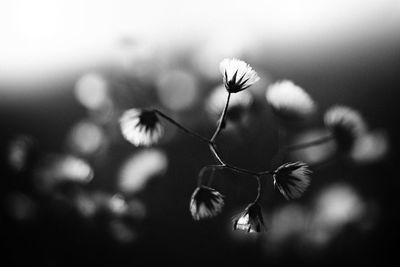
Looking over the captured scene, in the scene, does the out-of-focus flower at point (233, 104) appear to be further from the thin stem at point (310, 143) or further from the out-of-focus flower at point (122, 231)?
the out-of-focus flower at point (122, 231)

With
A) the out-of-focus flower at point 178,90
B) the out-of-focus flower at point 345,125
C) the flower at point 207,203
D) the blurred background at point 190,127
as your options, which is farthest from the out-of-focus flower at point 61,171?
the out-of-focus flower at point 345,125

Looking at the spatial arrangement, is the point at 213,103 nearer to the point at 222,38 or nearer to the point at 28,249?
the point at 222,38

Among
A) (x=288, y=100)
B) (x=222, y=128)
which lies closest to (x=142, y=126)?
(x=222, y=128)

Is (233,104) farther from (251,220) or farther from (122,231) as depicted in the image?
(122,231)

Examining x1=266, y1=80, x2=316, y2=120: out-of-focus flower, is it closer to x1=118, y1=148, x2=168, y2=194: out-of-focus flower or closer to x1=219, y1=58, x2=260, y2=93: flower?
x1=219, y1=58, x2=260, y2=93: flower

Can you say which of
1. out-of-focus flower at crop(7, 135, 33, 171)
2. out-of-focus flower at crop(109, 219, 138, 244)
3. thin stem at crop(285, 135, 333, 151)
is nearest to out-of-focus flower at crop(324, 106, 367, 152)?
thin stem at crop(285, 135, 333, 151)
